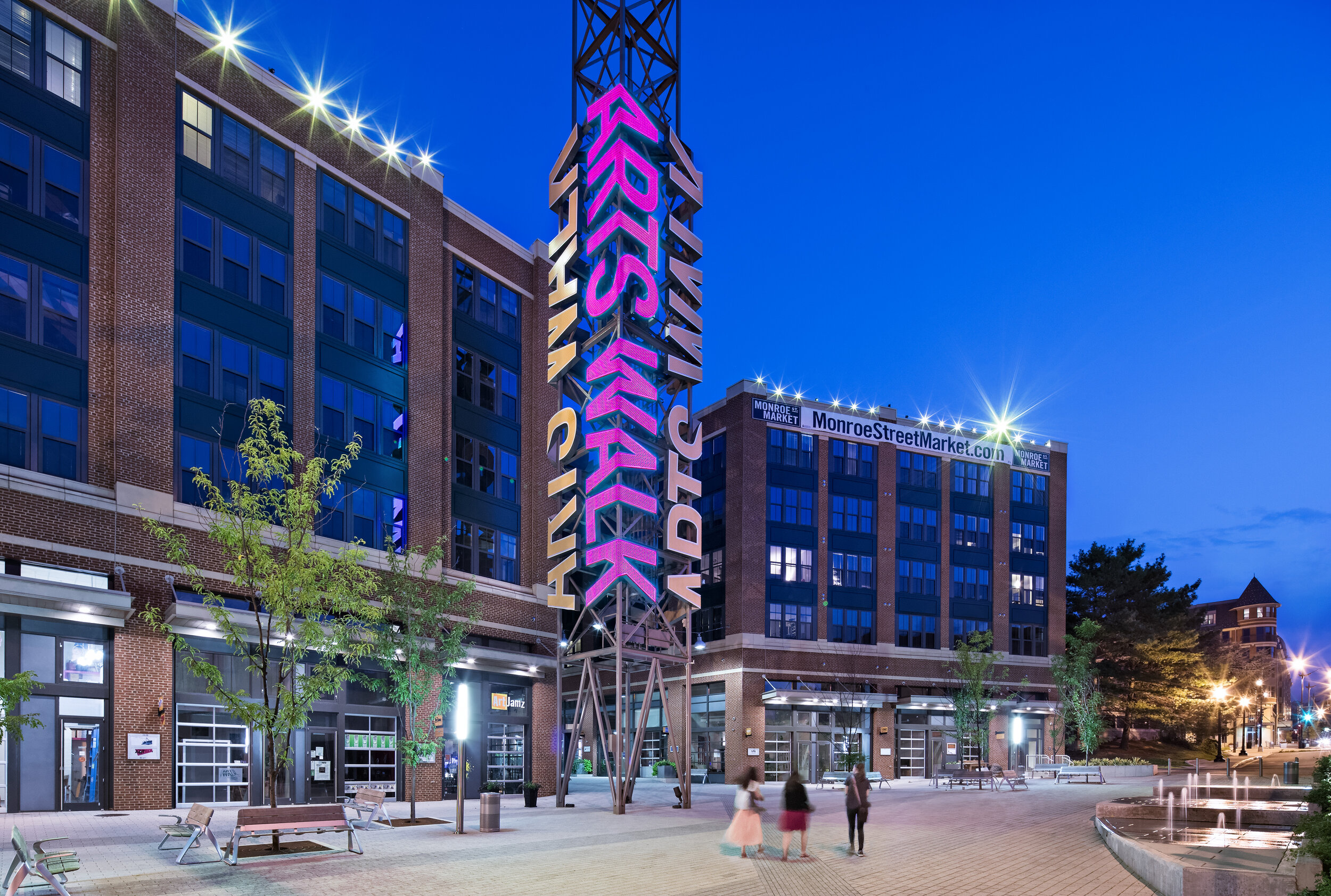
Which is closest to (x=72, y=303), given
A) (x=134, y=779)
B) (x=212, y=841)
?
(x=134, y=779)

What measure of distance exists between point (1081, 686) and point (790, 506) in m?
22.8

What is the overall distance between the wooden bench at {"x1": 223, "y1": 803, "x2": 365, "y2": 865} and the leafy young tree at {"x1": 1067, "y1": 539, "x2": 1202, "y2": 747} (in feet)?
215

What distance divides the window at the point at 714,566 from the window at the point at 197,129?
35406 millimetres

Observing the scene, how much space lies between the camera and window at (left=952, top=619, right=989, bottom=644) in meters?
64.3

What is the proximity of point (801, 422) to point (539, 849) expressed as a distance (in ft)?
140

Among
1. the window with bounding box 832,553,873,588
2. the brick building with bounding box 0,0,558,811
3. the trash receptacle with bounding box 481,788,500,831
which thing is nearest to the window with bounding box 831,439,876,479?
the window with bounding box 832,553,873,588

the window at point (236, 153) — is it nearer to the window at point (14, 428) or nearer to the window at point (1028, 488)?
the window at point (14, 428)

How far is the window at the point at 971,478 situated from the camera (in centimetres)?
6619

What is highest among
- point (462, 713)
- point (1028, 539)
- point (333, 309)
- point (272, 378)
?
point (333, 309)

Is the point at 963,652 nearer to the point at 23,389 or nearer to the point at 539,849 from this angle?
the point at 539,849

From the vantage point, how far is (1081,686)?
6444cm

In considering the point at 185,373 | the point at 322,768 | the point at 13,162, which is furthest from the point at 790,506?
the point at 13,162

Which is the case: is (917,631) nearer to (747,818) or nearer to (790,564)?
(790,564)

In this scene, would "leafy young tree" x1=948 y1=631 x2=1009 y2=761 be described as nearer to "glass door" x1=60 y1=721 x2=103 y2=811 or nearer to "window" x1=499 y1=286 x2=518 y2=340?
"window" x1=499 y1=286 x2=518 y2=340
